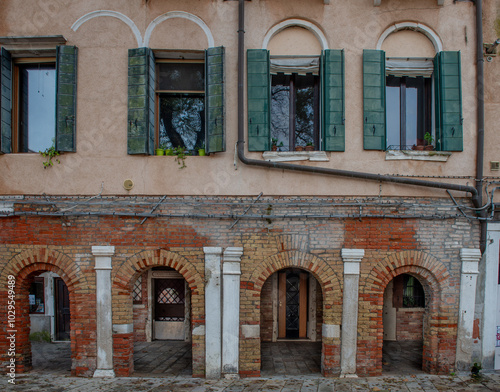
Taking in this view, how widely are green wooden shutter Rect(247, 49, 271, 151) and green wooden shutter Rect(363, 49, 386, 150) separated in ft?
6.26

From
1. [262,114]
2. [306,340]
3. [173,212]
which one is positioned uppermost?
[262,114]

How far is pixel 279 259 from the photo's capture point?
22.9ft

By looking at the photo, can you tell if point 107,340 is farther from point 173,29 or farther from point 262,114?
point 173,29

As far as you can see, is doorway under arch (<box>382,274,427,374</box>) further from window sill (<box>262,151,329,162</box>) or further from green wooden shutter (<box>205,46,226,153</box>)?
green wooden shutter (<box>205,46,226,153</box>)

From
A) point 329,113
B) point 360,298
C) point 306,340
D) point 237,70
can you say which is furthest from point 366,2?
point 306,340

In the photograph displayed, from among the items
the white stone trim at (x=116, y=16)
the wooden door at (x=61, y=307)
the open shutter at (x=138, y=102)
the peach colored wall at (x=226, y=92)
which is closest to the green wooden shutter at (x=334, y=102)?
the peach colored wall at (x=226, y=92)

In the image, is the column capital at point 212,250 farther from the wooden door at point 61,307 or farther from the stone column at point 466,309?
the wooden door at point 61,307

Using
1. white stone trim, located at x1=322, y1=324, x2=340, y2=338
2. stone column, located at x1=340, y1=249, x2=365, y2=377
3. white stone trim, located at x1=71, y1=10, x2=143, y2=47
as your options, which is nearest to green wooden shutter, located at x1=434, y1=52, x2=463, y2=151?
stone column, located at x1=340, y1=249, x2=365, y2=377

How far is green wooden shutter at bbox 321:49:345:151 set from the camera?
23.1ft

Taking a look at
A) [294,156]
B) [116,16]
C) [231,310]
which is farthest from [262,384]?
[116,16]

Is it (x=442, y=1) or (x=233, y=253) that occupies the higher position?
(x=442, y=1)

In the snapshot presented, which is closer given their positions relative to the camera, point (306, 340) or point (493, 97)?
point (493, 97)

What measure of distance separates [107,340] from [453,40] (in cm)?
892

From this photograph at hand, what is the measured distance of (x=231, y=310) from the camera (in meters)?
6.92
